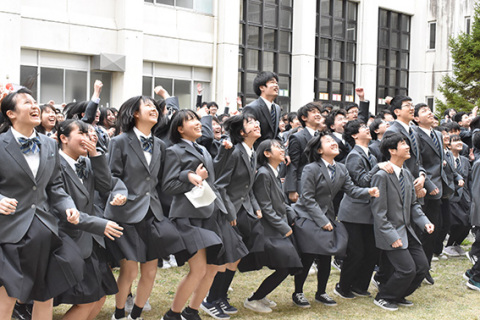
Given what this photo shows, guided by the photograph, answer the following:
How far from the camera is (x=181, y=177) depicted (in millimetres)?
5125

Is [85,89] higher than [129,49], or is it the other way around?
[129,49]

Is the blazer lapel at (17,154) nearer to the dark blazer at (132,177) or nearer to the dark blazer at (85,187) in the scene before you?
the dark blazer at (85,187)

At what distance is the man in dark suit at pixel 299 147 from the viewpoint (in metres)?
7.29

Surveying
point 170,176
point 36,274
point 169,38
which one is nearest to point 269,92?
point 170,176

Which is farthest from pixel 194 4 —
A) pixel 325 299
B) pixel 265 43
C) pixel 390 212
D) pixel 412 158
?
pixel 325 299

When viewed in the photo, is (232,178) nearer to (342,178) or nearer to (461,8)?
(342,178)

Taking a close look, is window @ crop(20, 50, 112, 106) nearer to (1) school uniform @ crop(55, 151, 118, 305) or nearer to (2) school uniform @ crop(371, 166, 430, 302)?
(2) school uniform @ crop(371, 166, 430, 302)

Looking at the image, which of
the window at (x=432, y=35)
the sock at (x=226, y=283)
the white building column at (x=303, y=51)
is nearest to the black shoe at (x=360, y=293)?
the sock at (x=226, y=283)

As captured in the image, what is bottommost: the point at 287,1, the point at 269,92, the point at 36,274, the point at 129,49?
the point at 36,274

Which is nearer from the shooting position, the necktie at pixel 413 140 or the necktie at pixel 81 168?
the necktie at pixel 81 168

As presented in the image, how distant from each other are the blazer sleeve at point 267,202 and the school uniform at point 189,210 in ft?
2.08

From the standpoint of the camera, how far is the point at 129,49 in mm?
17516

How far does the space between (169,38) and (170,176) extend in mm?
14094

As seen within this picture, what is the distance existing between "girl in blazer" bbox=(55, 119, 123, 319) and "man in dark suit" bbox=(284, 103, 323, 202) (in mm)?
3032
